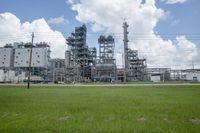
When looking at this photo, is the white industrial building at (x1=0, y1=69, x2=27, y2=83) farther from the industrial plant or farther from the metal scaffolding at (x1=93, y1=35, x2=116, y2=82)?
the metal scaffolding at (x1=93, y1=35, x2=116, y2=82)

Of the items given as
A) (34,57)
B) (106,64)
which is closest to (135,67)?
(106,64)

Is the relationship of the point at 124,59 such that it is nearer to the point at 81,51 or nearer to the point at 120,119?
the point at 81,51

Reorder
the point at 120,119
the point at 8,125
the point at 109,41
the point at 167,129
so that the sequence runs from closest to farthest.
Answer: the point at 167,129
the point at 8,125
the point at 120,119
the point at 109,41

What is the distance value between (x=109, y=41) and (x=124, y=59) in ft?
53.8

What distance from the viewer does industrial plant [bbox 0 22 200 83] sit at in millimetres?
111062

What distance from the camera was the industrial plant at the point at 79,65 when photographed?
111 m

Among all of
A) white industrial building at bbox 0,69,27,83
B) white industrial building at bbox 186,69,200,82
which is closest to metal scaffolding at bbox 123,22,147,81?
white industrial building at bbox 186,69,200,82

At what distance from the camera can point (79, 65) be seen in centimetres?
10981

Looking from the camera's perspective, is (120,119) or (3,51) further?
(3,51)

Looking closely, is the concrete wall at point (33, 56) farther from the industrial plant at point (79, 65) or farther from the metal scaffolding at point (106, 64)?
the metal scaffolding at point (106, 64)

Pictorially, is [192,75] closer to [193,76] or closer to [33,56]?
[193,76]

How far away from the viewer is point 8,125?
1002 centimetres

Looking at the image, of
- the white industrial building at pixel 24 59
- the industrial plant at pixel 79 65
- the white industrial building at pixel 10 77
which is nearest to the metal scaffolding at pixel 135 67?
the industrial plant at pixel 79 65

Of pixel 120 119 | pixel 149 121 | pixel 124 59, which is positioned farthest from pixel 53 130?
pixel 124 59
